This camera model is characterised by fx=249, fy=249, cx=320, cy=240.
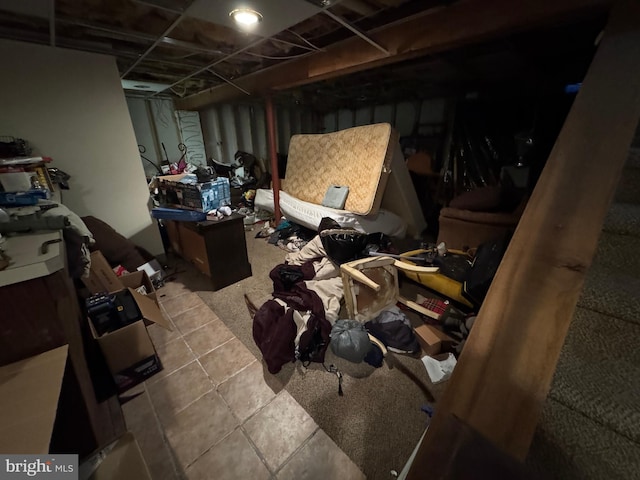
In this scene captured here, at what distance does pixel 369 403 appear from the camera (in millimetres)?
1389

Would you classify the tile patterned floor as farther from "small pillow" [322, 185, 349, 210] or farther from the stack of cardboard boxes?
"small pillow" [322, 185, 349, 210]

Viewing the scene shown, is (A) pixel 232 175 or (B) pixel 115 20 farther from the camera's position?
(A) pixel 232 175

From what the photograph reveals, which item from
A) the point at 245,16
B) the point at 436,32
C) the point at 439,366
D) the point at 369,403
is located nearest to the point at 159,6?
the point at 245,16

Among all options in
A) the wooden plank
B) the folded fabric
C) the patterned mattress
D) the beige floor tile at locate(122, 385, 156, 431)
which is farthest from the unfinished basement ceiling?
the beige floor tile at locate(122, 385, 156, 431)

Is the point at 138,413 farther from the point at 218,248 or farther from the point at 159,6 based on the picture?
the point at 159,6

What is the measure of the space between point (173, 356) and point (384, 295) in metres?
1.59

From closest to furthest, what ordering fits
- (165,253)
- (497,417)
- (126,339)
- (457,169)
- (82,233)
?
(497,417), (82,233), (126,339), (165,253), (457,169)

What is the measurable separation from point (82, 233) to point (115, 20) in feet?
6.13

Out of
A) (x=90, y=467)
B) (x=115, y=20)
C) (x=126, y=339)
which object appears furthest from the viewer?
(x=115, y=20)

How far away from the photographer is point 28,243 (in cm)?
94

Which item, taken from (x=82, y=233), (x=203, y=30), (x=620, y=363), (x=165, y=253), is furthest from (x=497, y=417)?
(x=165, y=253)

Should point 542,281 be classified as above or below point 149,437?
above

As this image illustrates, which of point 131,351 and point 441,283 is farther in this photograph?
point 441,283

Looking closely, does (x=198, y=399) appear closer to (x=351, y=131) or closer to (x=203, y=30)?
(x=203, y=30)
